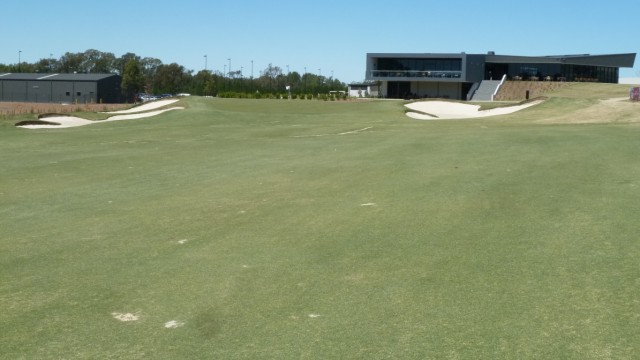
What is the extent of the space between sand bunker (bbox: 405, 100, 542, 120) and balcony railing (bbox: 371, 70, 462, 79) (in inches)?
1958

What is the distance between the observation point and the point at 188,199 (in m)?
11.6

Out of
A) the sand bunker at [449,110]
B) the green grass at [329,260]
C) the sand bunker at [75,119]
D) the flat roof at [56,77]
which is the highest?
the flat roof at [56,77]

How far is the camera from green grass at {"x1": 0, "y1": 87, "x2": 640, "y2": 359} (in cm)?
556

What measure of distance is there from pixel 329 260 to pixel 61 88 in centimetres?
9756

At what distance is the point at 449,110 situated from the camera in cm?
4694

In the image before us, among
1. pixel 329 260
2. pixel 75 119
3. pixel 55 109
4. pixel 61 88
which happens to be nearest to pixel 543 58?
pixel 61 88

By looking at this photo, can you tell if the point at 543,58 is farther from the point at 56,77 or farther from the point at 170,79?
the point at 170,79

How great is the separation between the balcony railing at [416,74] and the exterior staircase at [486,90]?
3.43 meters

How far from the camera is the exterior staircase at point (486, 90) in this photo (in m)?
93.9

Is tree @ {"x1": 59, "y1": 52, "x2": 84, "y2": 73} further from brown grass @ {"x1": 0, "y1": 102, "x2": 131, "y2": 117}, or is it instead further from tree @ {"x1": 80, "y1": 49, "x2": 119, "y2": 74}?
brown grass @ {"x1": 0, "y1": 102, "x2": 131, "y2": 117}

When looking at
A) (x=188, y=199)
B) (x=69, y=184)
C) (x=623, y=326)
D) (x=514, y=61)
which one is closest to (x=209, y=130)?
(x=69, y=184)

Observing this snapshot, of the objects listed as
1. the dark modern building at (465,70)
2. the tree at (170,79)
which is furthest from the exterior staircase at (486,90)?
the tree at (170,79)

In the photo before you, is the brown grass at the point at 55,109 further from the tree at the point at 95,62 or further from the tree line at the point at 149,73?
the tree at the point at 95,62

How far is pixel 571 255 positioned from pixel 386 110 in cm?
3894
